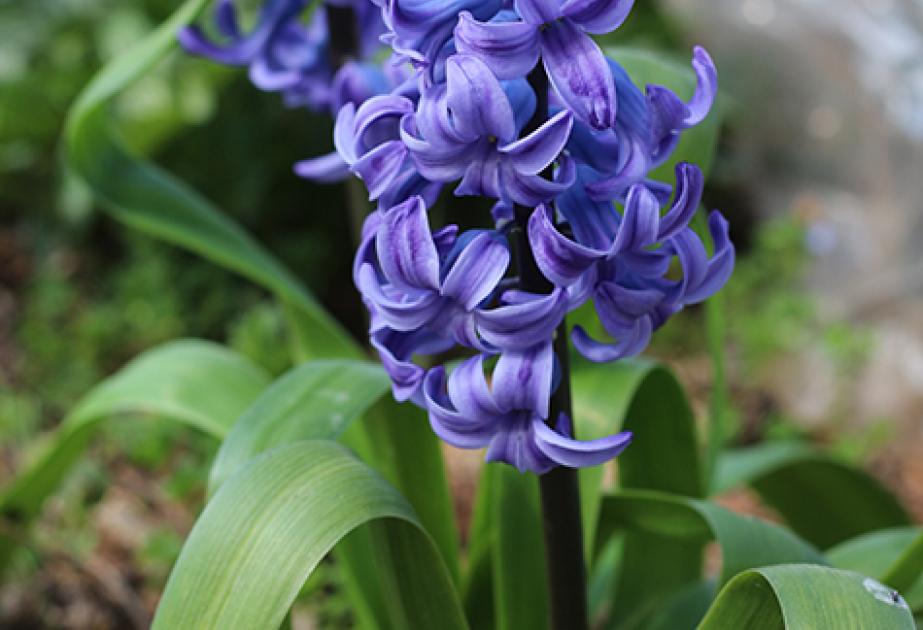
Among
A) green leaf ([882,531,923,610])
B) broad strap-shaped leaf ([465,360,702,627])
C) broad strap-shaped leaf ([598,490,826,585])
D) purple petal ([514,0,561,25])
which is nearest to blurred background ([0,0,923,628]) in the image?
broad strap-shaped leaf ([465,360,702,627])

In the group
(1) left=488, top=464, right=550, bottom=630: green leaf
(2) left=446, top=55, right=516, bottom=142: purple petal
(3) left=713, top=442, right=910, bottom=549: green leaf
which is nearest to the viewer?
(2) left=446, top=55, right=516, bottom=142: purple petal

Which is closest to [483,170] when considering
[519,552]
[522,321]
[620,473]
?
[522,321]

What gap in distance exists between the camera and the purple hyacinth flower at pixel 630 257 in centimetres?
82

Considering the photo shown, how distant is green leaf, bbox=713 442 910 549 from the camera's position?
1.73 metres

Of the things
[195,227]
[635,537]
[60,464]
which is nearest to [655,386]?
[635,537]

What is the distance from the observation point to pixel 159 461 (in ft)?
7.72

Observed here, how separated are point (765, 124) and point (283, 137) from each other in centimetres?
168

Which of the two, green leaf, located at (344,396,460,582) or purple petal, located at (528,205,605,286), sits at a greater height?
purple petal, located at (528,205,605,286)

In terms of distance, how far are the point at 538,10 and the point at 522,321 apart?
25 centimetres

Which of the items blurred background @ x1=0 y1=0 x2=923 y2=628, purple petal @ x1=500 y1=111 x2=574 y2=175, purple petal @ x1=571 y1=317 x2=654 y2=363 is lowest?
blurred background @ x1=0 y1=0 x2=923 y2=628

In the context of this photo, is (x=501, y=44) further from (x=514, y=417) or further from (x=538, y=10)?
(x=514, y=417)

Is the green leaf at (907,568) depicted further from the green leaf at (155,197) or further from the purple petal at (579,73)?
the green leaf at (155,197)

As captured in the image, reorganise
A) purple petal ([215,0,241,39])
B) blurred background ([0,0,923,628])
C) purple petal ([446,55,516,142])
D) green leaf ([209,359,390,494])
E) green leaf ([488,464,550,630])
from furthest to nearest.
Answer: blurred background ([0,0,923,628]), purple petal ([215,0,241,39]), green leaf ([488,464,550,630]), green leaf ([209,359,390,494]), purple petal ([446,55,516,142])

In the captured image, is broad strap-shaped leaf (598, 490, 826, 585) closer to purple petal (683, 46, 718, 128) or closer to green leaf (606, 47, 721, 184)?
green leaf (606, 47, 721, 184)
